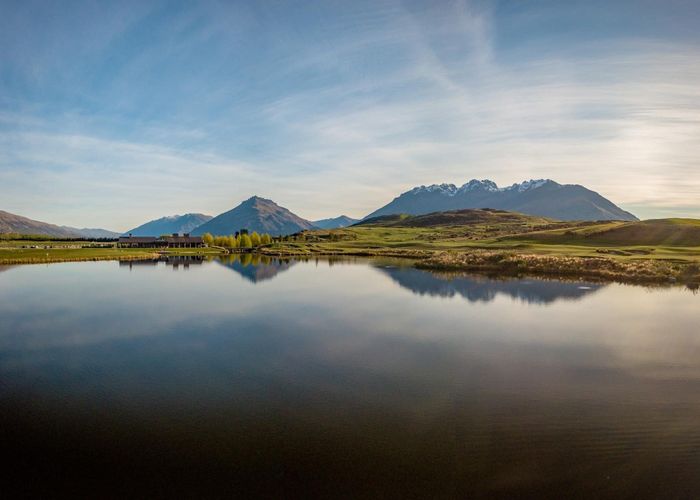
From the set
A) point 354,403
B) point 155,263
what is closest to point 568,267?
point 354,403

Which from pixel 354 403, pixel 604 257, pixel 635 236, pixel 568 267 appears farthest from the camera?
pixel 635 236

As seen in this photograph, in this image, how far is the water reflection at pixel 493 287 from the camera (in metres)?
47.1

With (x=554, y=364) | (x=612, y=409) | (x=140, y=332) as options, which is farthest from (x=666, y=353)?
(x=140, y=332)

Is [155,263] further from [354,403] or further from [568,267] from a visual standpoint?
[354,403]

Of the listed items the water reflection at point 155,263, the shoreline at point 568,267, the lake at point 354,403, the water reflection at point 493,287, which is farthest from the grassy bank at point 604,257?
the water reflection at point 155,263

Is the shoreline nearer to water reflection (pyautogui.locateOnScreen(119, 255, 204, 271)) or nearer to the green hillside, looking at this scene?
water reflection (pyautogui.locateOnScreen(119, 255, 204, 271))

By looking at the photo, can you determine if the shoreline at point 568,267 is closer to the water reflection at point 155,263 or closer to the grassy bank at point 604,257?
the grassy bank at point 604,257

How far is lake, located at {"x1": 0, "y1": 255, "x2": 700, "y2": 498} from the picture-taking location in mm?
12070

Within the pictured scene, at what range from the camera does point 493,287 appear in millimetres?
54812

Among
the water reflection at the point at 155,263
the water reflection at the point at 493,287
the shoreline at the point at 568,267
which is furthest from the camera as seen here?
the water reflection at the point at 155,263

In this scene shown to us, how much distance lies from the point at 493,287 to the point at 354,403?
4242cm

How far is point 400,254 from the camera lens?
402 ft

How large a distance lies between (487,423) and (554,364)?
993 centimetres

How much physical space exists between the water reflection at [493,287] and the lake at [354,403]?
29.2 ft
